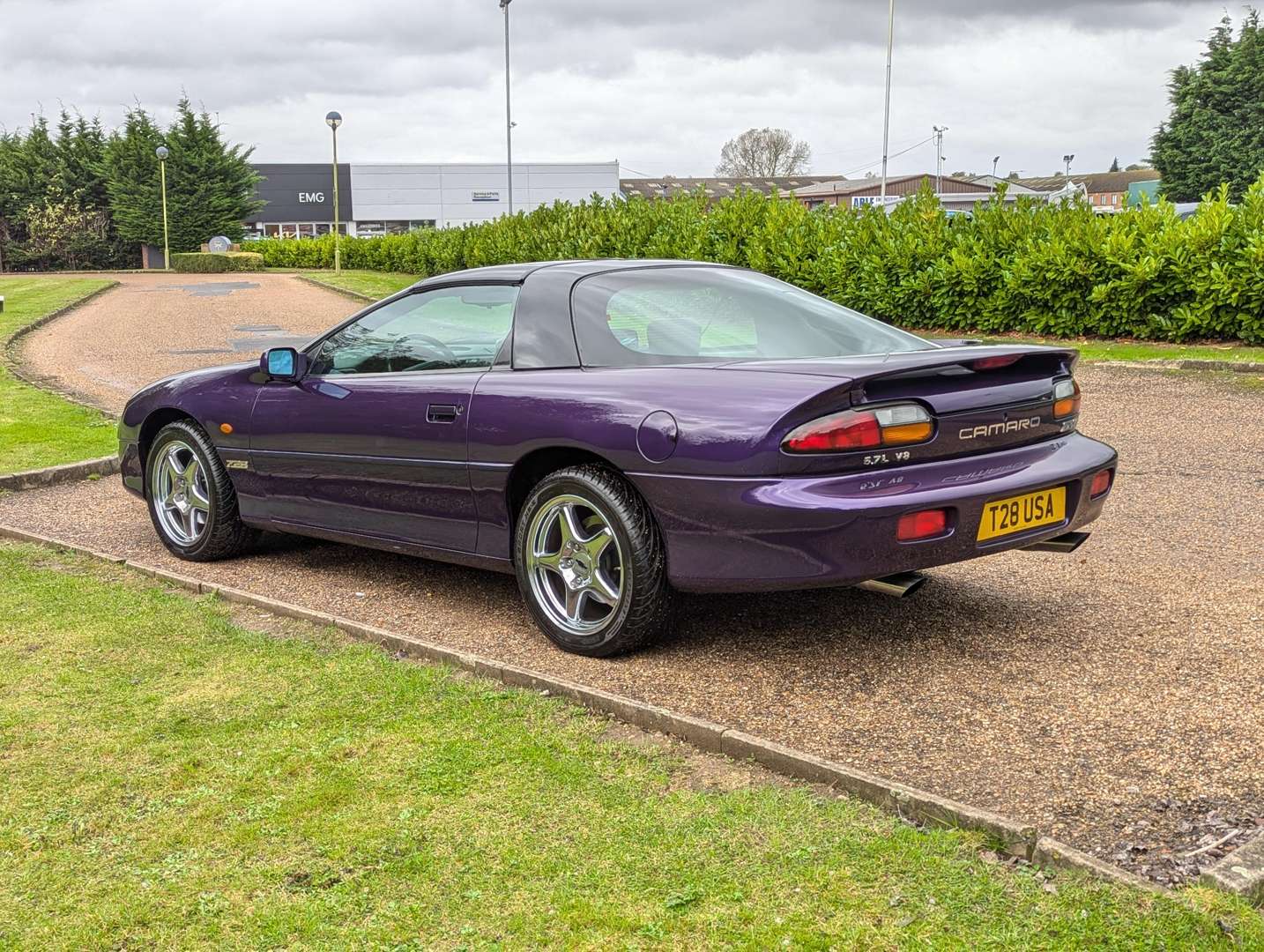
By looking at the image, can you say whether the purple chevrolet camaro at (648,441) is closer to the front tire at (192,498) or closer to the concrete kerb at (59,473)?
the front tire at (192,498)

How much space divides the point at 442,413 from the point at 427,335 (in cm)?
55

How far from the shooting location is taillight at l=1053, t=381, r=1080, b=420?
4547 mm

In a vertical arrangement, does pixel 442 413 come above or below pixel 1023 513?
above

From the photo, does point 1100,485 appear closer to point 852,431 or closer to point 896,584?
point 896,584

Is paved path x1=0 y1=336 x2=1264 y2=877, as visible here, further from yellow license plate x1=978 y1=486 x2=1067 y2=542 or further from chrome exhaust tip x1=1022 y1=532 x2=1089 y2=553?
yellow license plate x1=978 y1=486 x2=1067 y2=542

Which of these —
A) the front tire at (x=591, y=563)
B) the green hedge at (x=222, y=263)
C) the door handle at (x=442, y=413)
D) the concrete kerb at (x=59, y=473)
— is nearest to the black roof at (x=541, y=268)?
the door handle at (x=442, y=413)

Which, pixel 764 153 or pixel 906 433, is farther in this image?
pixel 764 153

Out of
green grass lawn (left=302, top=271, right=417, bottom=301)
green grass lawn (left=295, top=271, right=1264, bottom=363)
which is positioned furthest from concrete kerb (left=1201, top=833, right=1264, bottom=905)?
green grass lawn (left=302, top=271, right=417, bottom=301)

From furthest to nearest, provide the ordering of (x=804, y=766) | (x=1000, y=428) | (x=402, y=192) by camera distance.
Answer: (x=402, y=192) < (x=1000, y=428) < (x=804, y=766)

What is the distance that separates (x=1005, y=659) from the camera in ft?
14.3

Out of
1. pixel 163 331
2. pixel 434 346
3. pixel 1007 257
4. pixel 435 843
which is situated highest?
pixel 1007 257

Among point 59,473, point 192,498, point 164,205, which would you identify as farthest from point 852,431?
point 164,205

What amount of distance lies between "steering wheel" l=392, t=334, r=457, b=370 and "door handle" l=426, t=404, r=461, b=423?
27 centimetres

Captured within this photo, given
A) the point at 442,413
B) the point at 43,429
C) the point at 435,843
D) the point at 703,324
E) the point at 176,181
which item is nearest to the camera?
the point at 435,843
